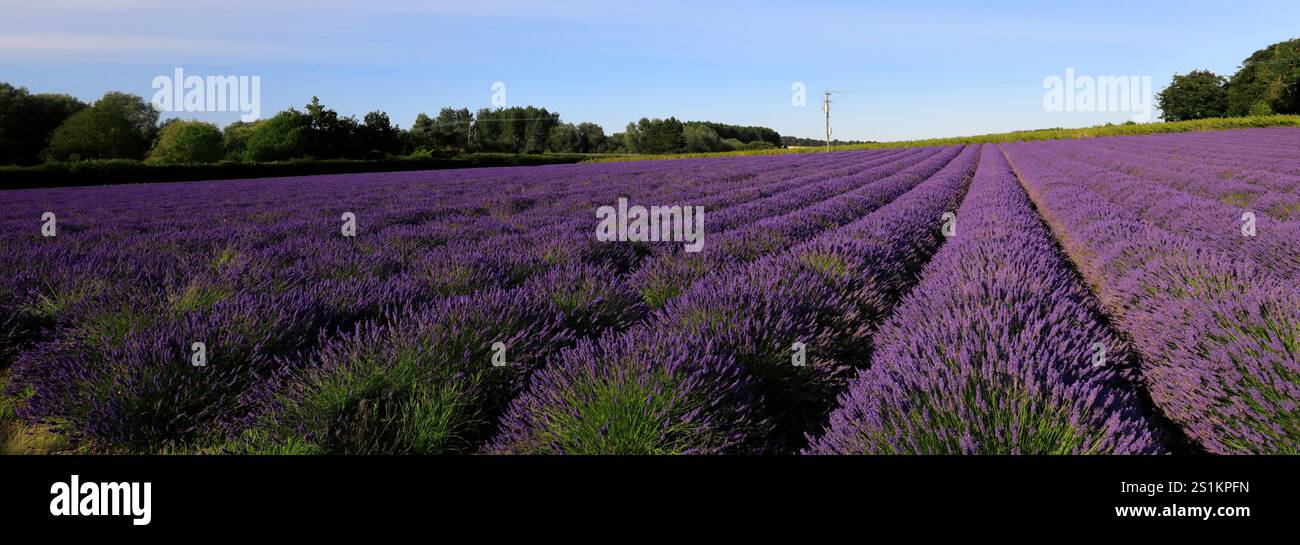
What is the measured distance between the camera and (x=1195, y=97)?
77312 mm

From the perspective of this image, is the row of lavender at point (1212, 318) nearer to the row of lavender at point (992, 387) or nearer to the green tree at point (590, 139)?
the row of lavender at point (992, 387)

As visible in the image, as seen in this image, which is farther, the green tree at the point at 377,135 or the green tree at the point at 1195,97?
the green tree at the point at 1195,97

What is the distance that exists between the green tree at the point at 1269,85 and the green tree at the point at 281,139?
95342 mm

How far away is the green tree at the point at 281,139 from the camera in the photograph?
2191 inches

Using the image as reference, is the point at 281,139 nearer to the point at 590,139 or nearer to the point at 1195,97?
the point at 590,139

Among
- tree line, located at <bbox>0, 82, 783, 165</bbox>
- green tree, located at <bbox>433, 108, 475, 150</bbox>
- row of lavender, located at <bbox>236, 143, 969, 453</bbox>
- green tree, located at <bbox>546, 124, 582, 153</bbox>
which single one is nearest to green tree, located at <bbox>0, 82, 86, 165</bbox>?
tree line, located at <bbox>0, 82, 783, 165</bbox>

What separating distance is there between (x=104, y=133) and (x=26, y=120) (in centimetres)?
498

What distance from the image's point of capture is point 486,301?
3.03 meters

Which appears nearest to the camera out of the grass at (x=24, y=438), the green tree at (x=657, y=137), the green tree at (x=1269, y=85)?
the grass at (x=24, y=438)

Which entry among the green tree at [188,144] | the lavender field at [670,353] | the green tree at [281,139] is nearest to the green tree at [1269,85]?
the lavender field at [670,353]

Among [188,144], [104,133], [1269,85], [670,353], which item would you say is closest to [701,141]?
[188,144]
